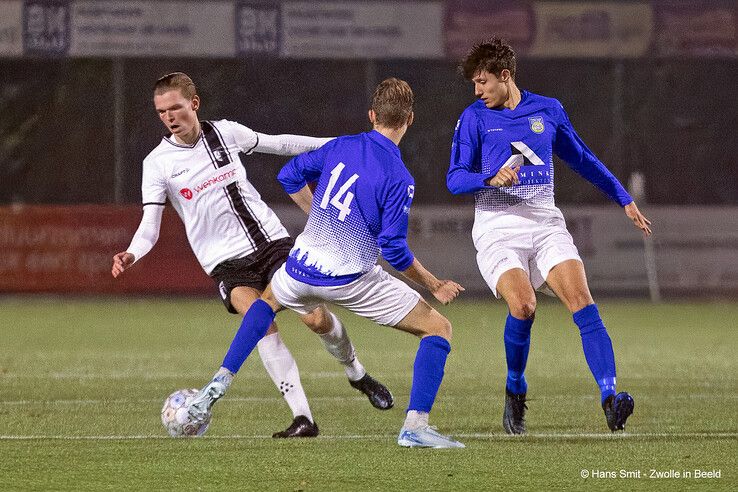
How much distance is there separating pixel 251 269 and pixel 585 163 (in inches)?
72.6

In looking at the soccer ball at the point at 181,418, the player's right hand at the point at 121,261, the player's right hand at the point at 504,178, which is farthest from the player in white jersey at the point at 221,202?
the player's right hand at the point at 504,178

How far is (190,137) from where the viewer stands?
8.55m

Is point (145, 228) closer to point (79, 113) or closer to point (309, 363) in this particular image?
point (309, 363)

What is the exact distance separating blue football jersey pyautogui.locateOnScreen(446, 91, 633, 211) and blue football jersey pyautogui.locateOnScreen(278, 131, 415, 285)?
71 centimetres

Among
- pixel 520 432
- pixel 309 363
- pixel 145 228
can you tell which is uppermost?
pixel 145 228

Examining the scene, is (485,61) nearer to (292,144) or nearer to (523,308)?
(292,144)

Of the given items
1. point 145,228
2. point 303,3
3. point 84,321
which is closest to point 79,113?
point 303,3

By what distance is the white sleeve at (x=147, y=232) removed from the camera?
8.32 m

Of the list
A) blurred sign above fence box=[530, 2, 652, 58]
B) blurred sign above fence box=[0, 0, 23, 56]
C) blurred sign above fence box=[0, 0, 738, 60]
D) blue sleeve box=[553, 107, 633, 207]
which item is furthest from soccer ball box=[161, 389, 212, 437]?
blurred sign above fence box=[530, 2, 652, 58]

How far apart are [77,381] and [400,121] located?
4429 mm

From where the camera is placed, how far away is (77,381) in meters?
11.2

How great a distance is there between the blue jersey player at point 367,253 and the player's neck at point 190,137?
810 mm

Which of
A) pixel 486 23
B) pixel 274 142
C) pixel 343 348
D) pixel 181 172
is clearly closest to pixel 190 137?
pixel 181 172

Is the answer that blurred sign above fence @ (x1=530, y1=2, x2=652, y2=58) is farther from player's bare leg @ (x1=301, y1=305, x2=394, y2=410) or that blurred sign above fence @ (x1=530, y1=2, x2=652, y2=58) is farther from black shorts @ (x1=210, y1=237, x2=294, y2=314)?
black shorts @ (x1=210, y1=237, x2=294, y2=314)
